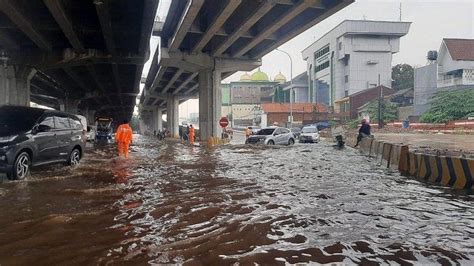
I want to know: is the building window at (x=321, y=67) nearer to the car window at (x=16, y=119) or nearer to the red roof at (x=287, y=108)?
the red roof at (x=287, y=108)

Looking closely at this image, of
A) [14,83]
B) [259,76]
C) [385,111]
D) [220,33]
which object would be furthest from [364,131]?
[259,76]

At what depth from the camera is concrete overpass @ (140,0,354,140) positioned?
785 inches

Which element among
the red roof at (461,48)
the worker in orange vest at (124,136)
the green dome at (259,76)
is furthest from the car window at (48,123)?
the green dome at (259,76)

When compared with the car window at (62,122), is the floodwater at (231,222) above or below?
below

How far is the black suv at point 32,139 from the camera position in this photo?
29.8 feet

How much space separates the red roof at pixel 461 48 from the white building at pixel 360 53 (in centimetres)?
1521

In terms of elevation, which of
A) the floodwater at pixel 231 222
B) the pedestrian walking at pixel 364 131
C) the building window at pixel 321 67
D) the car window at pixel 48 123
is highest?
the building window at pixel 321 67

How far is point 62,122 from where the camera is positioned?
12.3 meters

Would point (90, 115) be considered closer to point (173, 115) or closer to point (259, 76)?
point (173, 115)

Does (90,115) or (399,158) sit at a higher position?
(90,115)

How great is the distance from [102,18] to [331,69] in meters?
64.9

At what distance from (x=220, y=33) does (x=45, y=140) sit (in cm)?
1610

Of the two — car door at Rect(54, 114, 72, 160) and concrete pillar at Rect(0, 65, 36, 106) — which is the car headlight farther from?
concrete pillar at Rect(0, 65, 36, 106)

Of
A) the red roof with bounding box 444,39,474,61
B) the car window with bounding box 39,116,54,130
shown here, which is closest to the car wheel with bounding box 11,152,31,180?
the car window with bounding box 39,116,54,130
